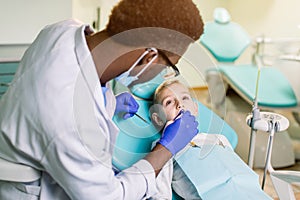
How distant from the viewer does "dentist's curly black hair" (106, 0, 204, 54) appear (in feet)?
2.31

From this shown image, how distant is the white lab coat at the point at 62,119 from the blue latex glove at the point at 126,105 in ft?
1.10

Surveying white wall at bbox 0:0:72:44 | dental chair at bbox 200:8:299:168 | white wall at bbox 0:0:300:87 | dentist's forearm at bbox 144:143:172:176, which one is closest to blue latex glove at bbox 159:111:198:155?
dentist's forearm at bbox 144:143:172:176

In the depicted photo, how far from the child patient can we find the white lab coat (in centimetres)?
34

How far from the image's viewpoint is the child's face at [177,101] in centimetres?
109

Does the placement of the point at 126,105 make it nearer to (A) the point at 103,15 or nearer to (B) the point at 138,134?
(B) the point at 138,134

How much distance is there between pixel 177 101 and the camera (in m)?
1.15

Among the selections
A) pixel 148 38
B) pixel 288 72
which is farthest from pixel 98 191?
pixel 288 72

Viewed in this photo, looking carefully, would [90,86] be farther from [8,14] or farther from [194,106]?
[8,14]

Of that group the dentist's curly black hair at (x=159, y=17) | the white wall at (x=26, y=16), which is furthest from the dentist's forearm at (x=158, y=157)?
the white wall at (x=26, y=16)

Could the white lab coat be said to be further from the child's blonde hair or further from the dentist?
the child's blonde hair

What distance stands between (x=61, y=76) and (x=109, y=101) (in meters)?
0.30

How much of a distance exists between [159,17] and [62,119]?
0.87ft

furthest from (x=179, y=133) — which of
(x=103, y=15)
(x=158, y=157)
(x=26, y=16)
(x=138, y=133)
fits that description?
(x=103, y=15)

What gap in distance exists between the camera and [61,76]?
2.33 ft
